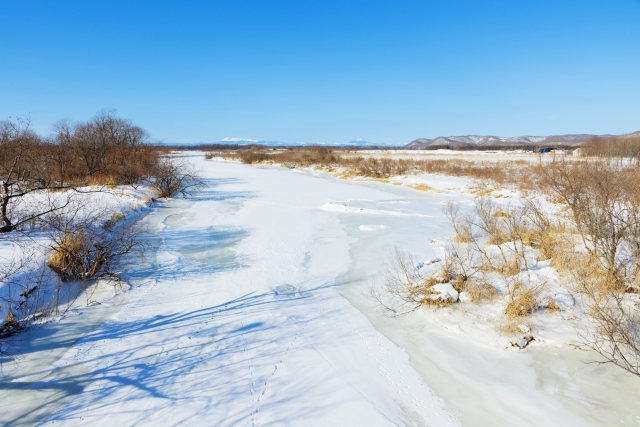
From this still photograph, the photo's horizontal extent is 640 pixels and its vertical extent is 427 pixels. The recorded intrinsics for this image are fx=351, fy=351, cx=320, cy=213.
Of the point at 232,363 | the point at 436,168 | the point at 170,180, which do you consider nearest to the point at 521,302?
the point at 232,363

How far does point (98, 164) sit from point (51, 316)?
64.5 ft

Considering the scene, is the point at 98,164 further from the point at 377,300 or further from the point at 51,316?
the point at 377,300

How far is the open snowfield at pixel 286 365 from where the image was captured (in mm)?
3902

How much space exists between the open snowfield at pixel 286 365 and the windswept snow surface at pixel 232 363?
0.8 inches

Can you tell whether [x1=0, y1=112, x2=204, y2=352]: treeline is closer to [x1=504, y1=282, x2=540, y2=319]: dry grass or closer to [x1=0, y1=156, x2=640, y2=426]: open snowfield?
[x1=0, y1=156, x2=640, y2=426]: open snowfield

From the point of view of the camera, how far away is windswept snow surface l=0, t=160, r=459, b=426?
12.8ft

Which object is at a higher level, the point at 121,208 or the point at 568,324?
the point at 121,208

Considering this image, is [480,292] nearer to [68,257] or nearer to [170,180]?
[68,257]

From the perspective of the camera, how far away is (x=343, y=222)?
540 inches

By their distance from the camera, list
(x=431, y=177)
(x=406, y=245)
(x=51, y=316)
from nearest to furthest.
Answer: (x=51, y=316), (x=406, y=245), (x=431, y=177)

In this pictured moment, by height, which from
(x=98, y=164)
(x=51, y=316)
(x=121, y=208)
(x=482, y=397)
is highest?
(x=98, y=164)

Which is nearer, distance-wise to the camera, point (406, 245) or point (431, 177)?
point (406, 245)

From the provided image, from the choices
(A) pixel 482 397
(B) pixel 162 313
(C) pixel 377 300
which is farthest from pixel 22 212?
(A) pixel 482 397

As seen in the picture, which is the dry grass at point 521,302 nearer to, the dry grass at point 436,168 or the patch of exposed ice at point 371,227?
the patch of exposed ice at point 371,227
